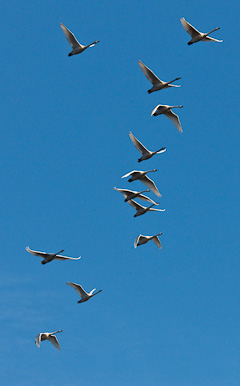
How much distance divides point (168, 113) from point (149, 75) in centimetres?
632

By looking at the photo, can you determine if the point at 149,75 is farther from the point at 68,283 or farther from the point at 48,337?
the point at 48,337

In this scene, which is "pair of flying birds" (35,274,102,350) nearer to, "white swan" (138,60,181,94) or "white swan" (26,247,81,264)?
"white swan" (26,247,81,264)

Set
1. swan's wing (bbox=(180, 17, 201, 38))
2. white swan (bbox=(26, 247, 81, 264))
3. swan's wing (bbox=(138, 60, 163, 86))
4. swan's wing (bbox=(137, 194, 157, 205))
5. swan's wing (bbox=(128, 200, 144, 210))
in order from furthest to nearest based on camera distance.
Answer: swan's wing (bbox=(137, 194, 157, 205)), swan's wing (bbox=(128, 200, 144, 210)), white swan (bbox=(26, 247, 81, 264)), swan's wing (bbox=(138, 60, 163, 86)), swan's wing (bbox=(180, 17, 201, 38))

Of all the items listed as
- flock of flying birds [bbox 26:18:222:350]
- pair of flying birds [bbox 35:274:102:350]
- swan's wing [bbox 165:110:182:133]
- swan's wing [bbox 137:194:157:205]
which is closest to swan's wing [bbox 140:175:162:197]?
flock of flying birds [bbox 26:18:222:350]

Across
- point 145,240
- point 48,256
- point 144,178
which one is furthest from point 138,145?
point 48,256

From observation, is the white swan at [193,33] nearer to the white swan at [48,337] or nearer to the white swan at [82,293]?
the white swan at [82,293]

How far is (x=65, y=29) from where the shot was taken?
394ft

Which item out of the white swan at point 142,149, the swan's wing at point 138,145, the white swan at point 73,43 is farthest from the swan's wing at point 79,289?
the white swan at point 73,43

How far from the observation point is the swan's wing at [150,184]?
123062 mm

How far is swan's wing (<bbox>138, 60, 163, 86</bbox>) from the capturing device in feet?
385

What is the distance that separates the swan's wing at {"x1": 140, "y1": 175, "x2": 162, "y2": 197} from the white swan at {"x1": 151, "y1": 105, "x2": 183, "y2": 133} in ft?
23.8

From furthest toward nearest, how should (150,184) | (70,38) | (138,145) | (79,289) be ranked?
(150,184)
(79,289)
(138,145)
(70,38)

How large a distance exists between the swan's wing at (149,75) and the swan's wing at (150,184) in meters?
12.3

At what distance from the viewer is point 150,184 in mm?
123688
